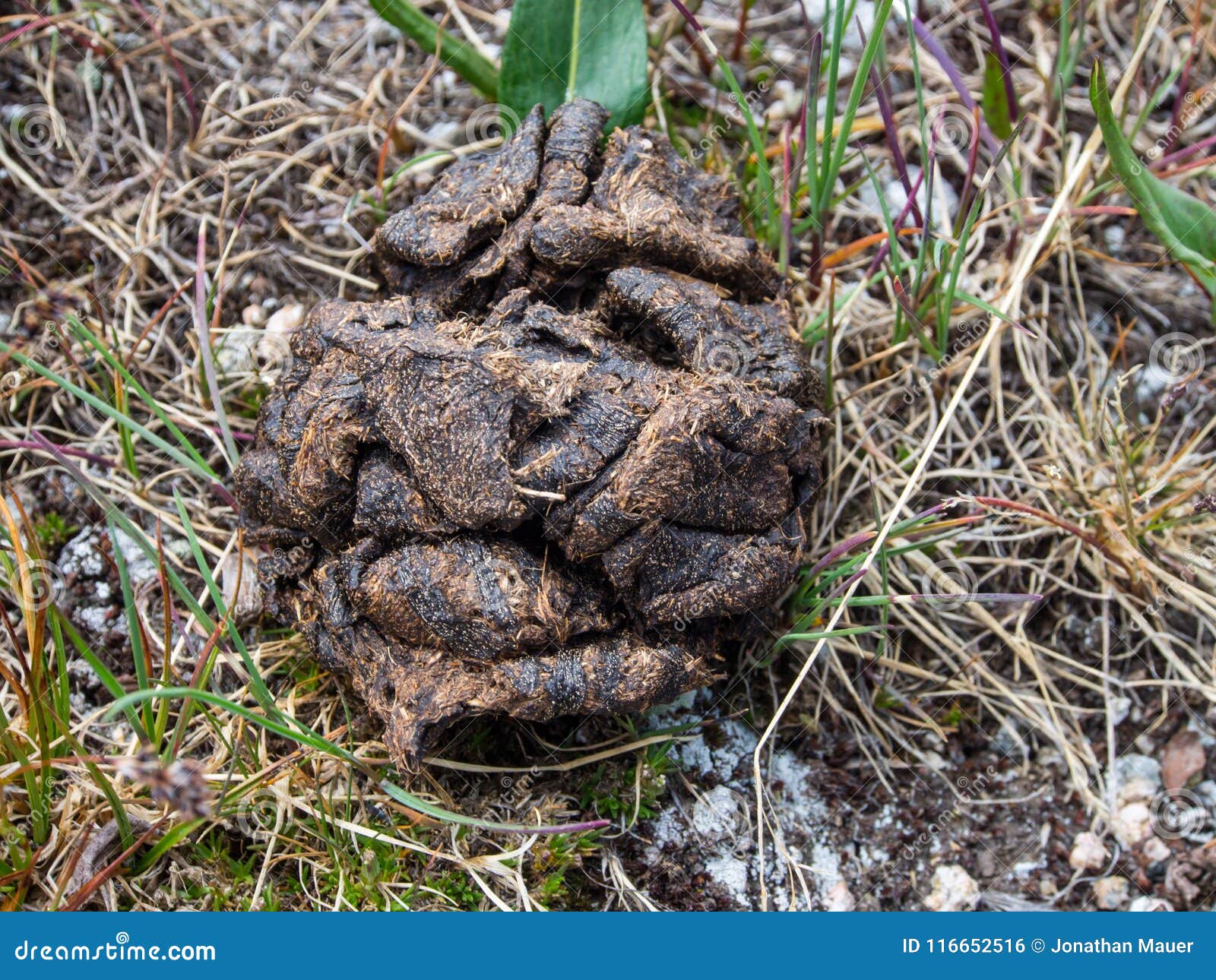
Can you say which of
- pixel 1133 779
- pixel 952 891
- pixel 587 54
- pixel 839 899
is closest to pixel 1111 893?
pixel 1133 779

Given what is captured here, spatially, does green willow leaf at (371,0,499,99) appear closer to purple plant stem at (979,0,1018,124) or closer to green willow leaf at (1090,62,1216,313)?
purple plant stem at (979,0,1018,124)

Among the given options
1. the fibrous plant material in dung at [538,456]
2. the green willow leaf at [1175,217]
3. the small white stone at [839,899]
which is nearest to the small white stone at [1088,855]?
the small white stone at [839,899]

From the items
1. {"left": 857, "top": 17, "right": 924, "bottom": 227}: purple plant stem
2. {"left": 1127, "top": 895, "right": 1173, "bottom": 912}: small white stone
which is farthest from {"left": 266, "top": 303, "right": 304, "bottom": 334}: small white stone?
{"left": 1127, "top": 895, "right": 1173, "bottom": 912}: small white stone

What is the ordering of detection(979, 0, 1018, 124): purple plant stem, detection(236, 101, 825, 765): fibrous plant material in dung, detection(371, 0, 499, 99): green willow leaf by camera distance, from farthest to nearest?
1. detection(371, 0, 499, 99): green willow leaf
2. detection(979, 0, 1018, 124): purple plant stem
3. detection(236, 101, 825, 765): fibrous plant material in dung

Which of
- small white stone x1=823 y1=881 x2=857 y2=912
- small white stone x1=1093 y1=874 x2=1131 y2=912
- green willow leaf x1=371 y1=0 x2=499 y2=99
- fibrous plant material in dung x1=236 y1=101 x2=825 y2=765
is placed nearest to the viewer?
fibrous plant material in dung x1=236 y1=101 x2=825 y2=765

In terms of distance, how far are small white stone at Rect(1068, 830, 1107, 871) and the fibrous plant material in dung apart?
96 centimetres

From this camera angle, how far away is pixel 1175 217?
236cm

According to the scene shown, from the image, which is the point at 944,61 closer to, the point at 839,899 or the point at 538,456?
the point at 538,456

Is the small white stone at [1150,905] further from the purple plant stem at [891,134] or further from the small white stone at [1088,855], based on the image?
the purple plant stem at [891,134]

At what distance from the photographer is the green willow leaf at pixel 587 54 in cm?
247

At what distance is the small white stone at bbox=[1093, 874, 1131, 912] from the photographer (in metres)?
2.26

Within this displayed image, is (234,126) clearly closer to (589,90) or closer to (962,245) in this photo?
(589,90)

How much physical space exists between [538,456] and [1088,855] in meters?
1.62

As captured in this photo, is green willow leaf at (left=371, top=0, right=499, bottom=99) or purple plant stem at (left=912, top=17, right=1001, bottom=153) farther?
green willow leaf at (left=371, top=0, right=499, bottom=99)
